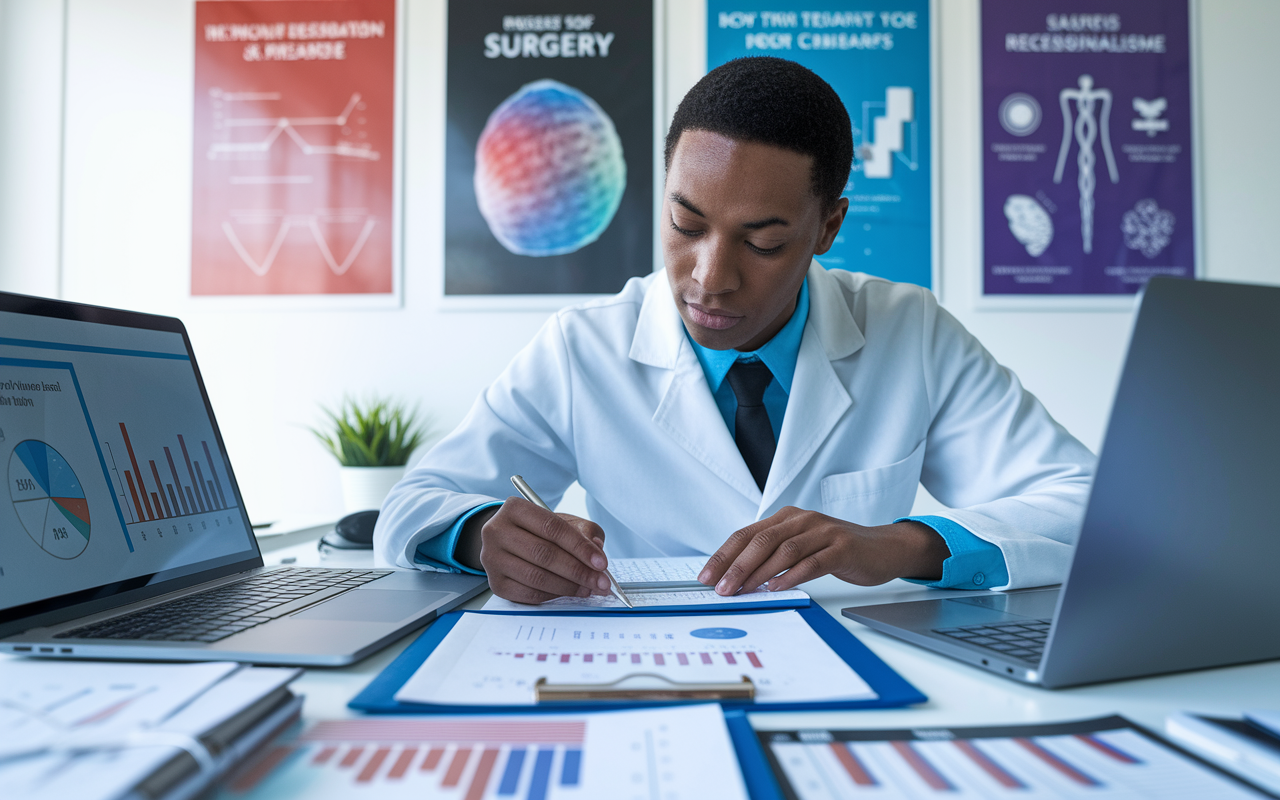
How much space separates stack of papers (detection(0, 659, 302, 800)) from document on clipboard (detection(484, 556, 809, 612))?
0.32m

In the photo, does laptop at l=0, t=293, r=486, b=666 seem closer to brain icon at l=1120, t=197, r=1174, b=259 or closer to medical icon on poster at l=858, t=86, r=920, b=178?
medical icon on poster at l=858, t=86, r=920, b=178

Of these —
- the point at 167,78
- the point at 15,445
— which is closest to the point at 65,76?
the point at 167,78

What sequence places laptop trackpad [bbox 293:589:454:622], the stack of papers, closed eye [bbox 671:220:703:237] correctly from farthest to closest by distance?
1. closed eye [bbox 671:220:703:237]
2. laptop trackpad [bbox 293:589:454:622]
3. the stack of papers

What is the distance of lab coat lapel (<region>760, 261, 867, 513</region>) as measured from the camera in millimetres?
1181

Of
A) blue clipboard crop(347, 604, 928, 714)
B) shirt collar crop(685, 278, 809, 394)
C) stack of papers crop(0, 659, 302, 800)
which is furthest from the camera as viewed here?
shirt collar crop(685, 278, 809, 394)

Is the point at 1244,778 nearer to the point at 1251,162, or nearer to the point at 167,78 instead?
the point at 1251,162

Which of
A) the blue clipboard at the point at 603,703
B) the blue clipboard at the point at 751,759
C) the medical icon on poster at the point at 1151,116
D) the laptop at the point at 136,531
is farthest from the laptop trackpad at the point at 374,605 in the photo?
the medical icon on poster at the point at 1151,116

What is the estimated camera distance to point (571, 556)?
75cm

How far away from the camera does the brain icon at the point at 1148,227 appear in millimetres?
2277

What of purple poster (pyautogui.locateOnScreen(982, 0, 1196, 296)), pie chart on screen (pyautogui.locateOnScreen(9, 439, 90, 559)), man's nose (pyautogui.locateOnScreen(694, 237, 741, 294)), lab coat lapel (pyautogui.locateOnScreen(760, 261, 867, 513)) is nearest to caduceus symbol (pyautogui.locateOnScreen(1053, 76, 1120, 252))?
purple poster (pyautogui.locateOnScreen(982, 0, 1196, 296))

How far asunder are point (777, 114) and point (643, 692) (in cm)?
81

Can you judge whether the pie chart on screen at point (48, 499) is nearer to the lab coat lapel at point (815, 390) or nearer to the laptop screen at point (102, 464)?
the laptop screen at point (102, 464)

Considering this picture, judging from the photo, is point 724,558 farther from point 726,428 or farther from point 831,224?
point 831,224

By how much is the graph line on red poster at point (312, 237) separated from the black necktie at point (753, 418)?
5.08 ft
